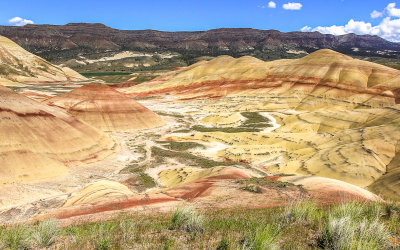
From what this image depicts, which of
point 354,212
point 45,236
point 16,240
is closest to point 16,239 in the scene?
point 16,240

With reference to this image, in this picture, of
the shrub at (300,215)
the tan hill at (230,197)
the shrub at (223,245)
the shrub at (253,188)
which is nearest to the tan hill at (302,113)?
the tan hill at (230,197)

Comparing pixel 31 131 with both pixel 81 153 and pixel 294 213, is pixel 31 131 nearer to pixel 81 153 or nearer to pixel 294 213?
pixel 81 153

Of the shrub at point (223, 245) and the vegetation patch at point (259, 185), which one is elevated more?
the shrub at point (223, 245)

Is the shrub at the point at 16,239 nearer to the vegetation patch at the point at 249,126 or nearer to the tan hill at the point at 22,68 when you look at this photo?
the vegetation patch at the point at 249,126

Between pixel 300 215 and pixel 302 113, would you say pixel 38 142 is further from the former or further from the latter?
pixel 302 113

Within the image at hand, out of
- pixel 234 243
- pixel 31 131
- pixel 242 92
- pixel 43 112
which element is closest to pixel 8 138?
pixel 31 131
